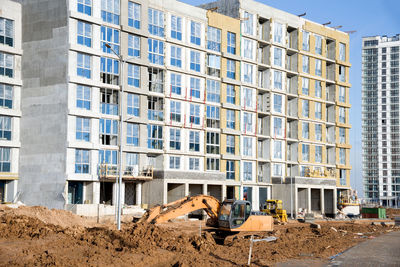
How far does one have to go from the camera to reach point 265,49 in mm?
76625

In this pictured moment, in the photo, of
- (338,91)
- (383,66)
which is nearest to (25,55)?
(338,91)

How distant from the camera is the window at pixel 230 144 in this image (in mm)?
69500

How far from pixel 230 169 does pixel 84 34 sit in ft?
85.9

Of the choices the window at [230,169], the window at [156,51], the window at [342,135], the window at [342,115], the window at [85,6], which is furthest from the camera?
the window at [342,135]

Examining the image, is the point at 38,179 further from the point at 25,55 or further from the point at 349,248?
the point at 349,248

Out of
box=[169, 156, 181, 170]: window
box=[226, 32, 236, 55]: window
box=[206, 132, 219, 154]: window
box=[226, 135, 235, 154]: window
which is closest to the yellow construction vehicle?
box=[206, 132, 219, 154]: window

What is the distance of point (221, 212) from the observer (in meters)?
35.8

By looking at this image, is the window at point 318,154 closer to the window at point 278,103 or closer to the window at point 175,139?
the window at point 278,103

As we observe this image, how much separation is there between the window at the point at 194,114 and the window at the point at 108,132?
1115cm

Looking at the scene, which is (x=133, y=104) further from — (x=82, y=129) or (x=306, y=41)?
(x=306, y=41)

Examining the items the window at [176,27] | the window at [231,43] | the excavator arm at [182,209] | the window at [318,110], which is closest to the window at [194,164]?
the window at [176,27]

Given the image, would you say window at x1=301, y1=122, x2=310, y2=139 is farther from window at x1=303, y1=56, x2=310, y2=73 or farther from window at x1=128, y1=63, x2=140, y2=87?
window at x1=128, y1=63, x2=140, y2=87

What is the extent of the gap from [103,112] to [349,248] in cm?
3032

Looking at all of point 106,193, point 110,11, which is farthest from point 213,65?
point 106,193
